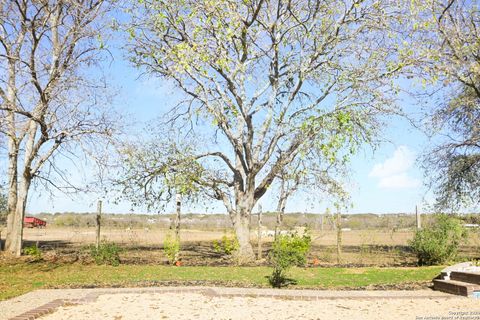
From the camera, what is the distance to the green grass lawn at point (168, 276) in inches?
449

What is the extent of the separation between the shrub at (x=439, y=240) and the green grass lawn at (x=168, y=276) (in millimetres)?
1552

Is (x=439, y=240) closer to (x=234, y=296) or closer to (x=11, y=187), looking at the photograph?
(x=234, y=296)

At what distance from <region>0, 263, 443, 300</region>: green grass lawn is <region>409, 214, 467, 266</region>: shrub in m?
1.55

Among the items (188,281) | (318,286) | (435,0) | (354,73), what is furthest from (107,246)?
(435,0)

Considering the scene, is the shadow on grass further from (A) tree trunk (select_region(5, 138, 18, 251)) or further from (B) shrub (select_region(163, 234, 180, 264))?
(A) tree trunk (select_region(5, 138, 18, 251))

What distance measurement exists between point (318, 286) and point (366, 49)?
29.3 ft

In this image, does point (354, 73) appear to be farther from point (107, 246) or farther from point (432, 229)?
point (107, 246)

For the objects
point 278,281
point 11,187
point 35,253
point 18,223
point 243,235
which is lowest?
point 278,281

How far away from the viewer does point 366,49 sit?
1652 centimetres

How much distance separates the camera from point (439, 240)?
15664 mm

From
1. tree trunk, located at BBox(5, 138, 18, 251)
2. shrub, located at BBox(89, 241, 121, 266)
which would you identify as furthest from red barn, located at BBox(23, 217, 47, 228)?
shrub, located at BBox(89, 241, 121, 266)

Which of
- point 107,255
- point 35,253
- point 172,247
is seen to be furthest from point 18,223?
point 172,247

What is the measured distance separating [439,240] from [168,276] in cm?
885

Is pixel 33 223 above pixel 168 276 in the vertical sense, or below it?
above
